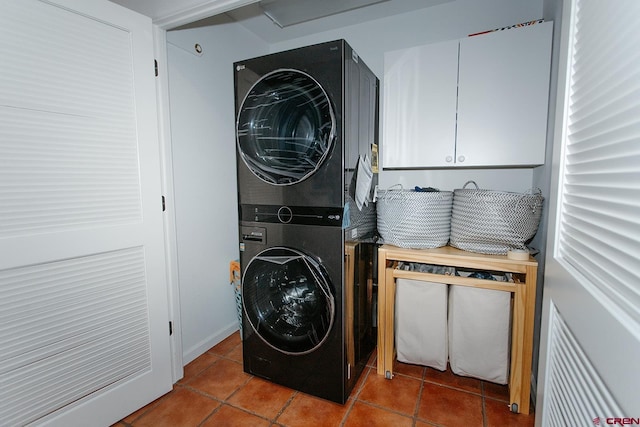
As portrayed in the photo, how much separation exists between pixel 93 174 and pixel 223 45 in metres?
1.39

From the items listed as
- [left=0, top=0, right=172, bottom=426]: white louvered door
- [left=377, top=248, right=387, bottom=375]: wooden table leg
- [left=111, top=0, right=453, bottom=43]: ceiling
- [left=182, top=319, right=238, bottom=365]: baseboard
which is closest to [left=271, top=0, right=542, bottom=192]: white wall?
[left=111, top=0, right=453, bottom=43]: ceiling

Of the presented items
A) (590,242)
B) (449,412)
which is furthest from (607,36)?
(449,412)

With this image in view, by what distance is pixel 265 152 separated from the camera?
1.62m

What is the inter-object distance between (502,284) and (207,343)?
1.95 metres

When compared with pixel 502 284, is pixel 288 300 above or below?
below

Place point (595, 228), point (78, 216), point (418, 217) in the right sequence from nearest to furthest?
point (595, 228) → point (78, 216) → point (418, 217)

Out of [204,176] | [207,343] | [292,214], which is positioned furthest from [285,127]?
[207,343]

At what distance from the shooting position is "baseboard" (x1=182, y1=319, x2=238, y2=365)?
77.5 inches

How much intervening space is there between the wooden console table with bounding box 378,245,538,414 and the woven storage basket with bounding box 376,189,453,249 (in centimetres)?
6

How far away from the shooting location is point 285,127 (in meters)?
1.59

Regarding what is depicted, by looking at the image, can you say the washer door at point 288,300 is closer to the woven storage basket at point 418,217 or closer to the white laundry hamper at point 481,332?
the woven storage basket at point 418,217

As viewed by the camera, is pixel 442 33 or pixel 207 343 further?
pixel 207 343

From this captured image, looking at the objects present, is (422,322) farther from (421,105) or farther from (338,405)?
(421,105)

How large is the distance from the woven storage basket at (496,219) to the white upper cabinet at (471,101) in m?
0.25
